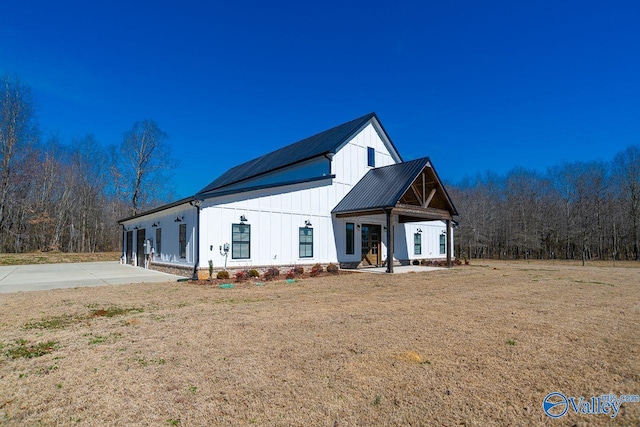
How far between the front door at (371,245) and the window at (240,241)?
730 centimetres

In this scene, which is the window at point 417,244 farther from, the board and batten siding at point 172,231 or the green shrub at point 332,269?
the board and batten siding at point 172,231

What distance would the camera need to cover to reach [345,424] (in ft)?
9.70

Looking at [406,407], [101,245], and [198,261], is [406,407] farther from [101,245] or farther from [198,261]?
[101,245]

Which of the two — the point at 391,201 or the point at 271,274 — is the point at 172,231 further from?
the point at 391,201

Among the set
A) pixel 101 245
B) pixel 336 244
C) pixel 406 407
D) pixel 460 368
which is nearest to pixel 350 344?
pixel 460 368

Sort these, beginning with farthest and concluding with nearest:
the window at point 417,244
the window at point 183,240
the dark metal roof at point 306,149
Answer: the window at point 417,244
the dark metal roof at point 306,149
the window at point 183,240

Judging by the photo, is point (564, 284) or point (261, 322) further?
point (564, 284)

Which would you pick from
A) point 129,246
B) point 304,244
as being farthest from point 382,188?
point 129,246

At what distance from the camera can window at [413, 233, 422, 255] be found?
23.4 m

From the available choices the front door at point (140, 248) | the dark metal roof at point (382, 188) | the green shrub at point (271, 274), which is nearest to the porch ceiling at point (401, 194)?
the dark metal roof at point (382, 188)

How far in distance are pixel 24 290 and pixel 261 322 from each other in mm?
9506

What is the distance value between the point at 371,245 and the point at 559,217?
32.8 metres

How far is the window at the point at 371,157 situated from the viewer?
2103 centimetres
